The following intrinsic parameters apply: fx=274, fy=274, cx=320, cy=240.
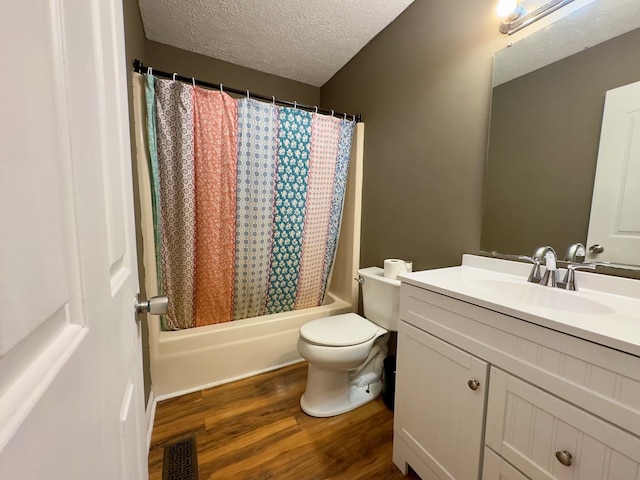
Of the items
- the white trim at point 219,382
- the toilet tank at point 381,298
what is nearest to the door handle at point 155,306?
the toilet tank at point 381,298

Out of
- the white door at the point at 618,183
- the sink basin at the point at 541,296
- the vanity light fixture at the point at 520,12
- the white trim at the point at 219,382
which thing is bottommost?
the white trim at the point at 219,382

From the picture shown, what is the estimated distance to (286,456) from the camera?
4.13 ft

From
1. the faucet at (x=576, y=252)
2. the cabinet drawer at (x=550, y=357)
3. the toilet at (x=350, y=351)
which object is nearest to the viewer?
the cabinet drawer at (x=550, y=357)

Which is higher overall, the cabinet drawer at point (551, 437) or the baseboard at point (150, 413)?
the cabinet drawer at point (551, 437)

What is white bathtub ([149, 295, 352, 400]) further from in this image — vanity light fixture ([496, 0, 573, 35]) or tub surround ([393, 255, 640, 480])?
vanity light fixture ([496, 0, 573, 35])

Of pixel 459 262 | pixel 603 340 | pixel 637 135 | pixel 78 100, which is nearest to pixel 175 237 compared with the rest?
pixel 78 100

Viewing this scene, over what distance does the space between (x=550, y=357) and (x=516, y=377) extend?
0.12 m

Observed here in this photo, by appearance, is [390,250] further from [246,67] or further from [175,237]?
[246,67]

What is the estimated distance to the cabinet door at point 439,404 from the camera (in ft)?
2.96

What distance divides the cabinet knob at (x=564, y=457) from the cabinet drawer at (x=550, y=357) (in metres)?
0.14

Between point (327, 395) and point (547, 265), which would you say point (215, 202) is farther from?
point (547, 265)

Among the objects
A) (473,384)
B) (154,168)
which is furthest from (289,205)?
(473,384)

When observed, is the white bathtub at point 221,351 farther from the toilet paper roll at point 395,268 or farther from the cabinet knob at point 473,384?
the cabinet knob at point 473,384

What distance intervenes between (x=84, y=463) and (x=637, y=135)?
5.27ft
